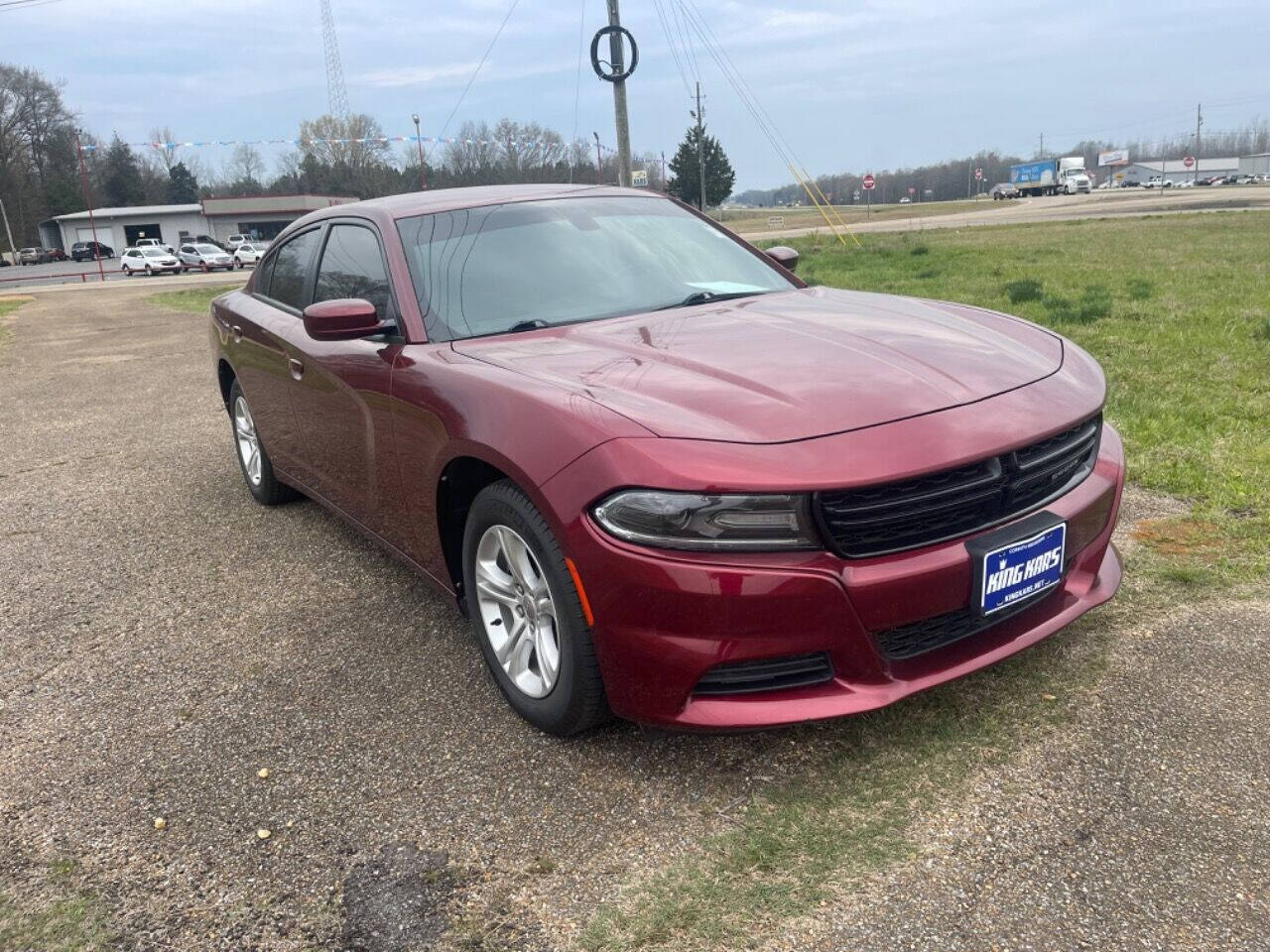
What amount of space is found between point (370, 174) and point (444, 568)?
213 feet

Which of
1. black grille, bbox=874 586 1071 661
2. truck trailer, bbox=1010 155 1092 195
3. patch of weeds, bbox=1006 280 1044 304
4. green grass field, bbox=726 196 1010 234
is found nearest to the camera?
black grille, bbox=874 586 1071 661

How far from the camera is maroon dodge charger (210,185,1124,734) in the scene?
2180 mm

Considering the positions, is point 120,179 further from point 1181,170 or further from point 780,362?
point 1181,170

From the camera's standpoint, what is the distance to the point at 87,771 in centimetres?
276

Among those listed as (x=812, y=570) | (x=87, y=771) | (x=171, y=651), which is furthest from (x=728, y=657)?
(x=171, y=651)

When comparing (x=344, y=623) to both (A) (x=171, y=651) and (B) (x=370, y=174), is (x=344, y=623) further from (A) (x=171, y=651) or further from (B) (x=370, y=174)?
(B) (x=370, y=174)

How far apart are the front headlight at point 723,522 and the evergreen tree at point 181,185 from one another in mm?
109686

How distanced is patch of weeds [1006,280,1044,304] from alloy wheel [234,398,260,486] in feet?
24.3

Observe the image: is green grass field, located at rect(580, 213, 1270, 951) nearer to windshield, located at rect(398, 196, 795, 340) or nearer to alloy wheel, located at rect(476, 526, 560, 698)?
alloy wheel, located at rect(476, 526, 560, 698)

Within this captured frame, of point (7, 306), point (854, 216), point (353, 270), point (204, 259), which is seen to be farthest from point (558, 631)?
point (854, 216)

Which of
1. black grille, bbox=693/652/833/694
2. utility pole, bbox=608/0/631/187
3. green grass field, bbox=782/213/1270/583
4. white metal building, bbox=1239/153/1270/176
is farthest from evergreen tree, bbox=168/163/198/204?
black grille, bbox=693/652/833/694

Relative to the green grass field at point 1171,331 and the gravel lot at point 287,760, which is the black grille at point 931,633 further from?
the green grass field at point 1171,331

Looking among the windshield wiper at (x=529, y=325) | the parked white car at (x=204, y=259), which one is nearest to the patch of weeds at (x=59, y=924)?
the windshield wiper at (x=529, y=325)

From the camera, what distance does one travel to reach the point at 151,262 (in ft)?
150
